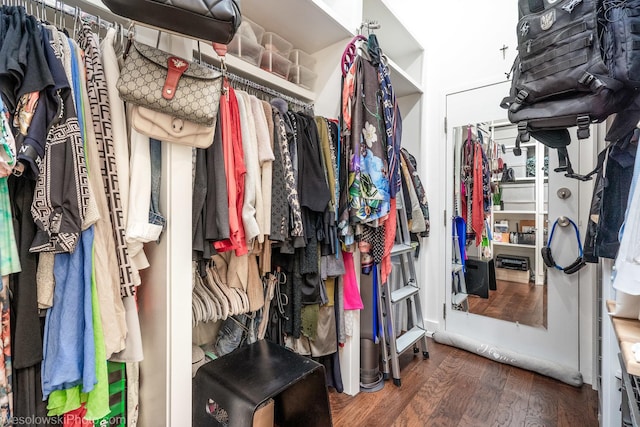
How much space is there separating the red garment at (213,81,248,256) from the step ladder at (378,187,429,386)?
1047mm

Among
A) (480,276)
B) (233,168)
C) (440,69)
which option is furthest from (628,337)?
(440,69)

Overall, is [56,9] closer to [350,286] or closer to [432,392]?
[350,286]

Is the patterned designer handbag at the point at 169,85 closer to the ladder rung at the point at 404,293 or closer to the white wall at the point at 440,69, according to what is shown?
the ladder rung at the point at 404,293

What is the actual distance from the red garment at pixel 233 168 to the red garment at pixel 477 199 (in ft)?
6.13

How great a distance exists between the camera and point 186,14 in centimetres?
73

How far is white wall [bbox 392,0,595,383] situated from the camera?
2.14m

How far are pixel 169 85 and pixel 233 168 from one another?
1.16 ft

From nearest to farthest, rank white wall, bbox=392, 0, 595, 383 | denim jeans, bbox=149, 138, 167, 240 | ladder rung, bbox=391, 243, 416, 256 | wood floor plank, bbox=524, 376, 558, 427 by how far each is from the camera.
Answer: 1. denim jeans, bbox=149, 138, 167, 240
2. wood floor plank, bbox=524, 376, 558, 427
3. ladder rung, bbox=391, 243, 416, 256
4. white wall, bbox=392, 0, 595, 383

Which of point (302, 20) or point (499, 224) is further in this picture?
point (499, 224)

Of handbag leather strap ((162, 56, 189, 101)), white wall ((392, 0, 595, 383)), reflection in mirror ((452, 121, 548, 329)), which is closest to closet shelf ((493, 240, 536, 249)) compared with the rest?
reflection in mirror ((452, 121, 548, 329))

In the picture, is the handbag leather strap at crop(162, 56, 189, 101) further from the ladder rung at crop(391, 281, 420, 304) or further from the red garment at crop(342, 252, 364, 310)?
the ladder rung at crop(391, 281, 420, 304)

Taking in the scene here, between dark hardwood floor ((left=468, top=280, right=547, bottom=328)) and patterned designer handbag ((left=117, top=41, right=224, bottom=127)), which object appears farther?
dark hardwood floor ((left=468, top=280, right=547, bottom=328))

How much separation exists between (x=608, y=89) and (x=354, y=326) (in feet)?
4.88

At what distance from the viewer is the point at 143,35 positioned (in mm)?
982
